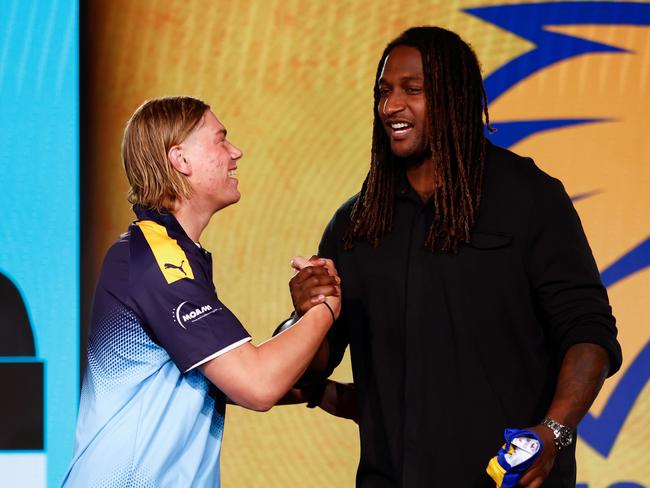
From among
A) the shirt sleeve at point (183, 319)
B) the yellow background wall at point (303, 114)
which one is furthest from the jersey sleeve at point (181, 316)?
the yellow background wall at point (303, 114)

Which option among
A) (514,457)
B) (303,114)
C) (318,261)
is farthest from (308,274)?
(303,114)

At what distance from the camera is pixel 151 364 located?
1.88 m

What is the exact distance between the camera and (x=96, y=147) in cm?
338

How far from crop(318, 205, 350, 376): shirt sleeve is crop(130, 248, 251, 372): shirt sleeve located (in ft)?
1.30

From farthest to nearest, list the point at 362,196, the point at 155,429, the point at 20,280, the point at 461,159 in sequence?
1. the point at 20,280
2. the point at 362,196
3. the point at 461,159
4. the point at 155,429

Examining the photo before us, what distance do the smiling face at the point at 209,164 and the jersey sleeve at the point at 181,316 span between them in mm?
221

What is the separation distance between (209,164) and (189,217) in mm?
121

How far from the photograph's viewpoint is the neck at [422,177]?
2.11 metres

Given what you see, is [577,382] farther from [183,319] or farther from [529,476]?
[183,319]

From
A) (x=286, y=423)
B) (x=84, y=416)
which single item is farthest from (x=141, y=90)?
(x=84, y=416)

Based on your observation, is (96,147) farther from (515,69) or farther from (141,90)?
(515,69)

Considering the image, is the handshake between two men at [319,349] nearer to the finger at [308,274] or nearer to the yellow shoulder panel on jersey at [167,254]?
the finger at [308,274]

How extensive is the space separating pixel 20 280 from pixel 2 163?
399 millimetres

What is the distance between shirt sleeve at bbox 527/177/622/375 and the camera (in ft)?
6.14
